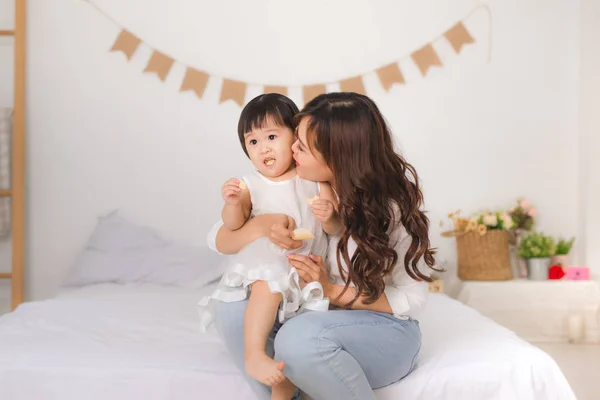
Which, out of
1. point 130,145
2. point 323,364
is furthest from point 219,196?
point 323,364

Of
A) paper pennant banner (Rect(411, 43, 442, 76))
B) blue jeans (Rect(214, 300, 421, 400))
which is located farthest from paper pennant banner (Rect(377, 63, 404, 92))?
blue jeans (Rect(214, 300, 421, 400))

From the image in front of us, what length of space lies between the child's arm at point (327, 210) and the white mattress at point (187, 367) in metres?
0.38

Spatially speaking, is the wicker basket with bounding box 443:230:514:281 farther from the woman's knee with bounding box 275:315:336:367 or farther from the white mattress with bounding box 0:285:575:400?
the woman's knee with bounding box 275:315:336:367

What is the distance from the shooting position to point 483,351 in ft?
6.12

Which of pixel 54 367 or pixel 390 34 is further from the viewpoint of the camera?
pixel 390 34

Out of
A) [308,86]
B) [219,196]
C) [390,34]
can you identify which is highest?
[390,34]

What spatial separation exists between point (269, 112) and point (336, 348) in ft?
2.09

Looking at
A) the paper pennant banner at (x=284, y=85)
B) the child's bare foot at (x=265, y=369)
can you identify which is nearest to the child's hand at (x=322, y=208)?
the child's bare foot at (x=265, y=369)

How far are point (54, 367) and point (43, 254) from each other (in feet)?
6.41

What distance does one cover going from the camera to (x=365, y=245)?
1.71m

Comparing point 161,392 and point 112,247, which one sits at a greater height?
point 112,247

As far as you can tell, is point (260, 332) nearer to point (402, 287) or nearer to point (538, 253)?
point (402, 287)

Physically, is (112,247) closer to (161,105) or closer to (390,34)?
(161,105)

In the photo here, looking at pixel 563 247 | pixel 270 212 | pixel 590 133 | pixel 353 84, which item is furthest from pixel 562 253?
pixel 270 212
